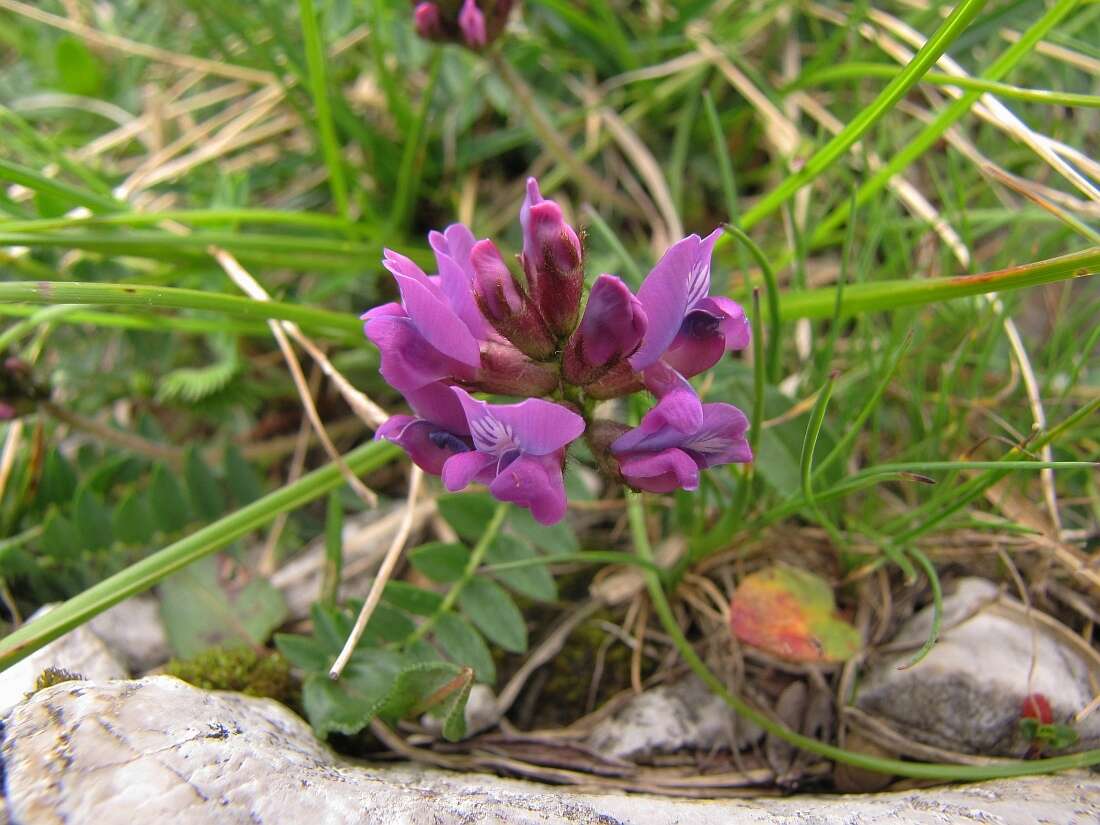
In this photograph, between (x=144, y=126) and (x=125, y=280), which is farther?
(x=144, y=126)

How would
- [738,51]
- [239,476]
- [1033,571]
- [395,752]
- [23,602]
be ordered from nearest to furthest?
[395,752] → [1033,571] → [23,602] → [239,476] → [738,51]

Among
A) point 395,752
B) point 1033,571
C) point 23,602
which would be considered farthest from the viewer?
point 23,602

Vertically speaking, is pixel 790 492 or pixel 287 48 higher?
pixel 287 48

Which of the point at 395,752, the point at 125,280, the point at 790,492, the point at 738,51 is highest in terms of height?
the point at 738,51

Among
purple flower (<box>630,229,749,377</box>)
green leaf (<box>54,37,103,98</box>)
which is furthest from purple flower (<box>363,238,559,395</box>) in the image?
green leaf (<box>54,37,103,98</box>)

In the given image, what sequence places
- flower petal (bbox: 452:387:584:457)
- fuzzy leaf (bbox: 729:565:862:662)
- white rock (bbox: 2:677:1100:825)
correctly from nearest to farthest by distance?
1. white rock (bbox: 2:677:1100:825)
2. flower petal (bbox: 452:387:584:457)
3. fuzzy leaf (bbox: 729:565:862:662)

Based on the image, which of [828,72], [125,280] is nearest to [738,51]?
[828,72]

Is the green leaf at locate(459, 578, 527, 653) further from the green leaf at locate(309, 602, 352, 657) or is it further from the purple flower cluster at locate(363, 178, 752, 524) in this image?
the purple flower cluster at locate(363, 178, 752, 524)

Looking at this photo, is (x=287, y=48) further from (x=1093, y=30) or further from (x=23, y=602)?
(x=1093, y=30)

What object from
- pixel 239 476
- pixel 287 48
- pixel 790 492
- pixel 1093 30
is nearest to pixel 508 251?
pixel 287 48
